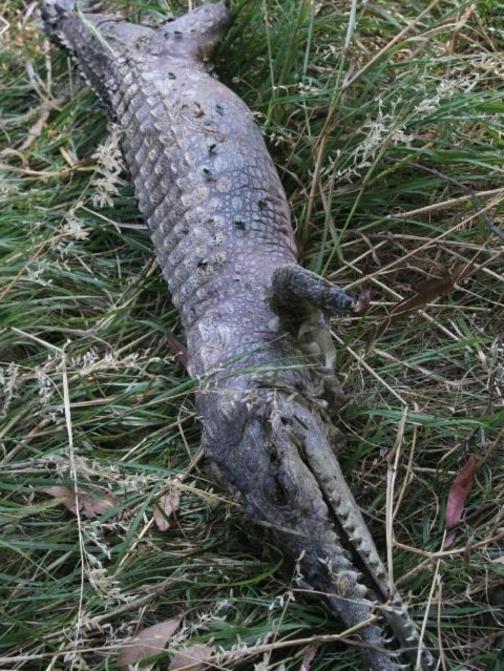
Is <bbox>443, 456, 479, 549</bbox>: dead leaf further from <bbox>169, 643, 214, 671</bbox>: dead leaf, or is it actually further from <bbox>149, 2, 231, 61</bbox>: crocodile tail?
<bbox>149, 2, 231, 61</bbox>: crocodile tail

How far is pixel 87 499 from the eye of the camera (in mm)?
2428

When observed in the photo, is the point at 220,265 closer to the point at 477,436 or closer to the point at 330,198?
the point at 330,198

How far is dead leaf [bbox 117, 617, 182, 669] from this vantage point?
2.08 m

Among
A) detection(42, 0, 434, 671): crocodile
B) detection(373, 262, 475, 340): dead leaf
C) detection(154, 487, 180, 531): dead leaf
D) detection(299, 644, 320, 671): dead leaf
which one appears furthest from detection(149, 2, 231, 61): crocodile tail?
detection(299, 644, 320, 671): dead leaf

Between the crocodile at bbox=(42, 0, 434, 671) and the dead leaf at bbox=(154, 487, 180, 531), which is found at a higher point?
the crocodile at bbox=(42, 0, 434, 671)

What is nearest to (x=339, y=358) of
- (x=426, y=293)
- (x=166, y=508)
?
(x=426, y=293)

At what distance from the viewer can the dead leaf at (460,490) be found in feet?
7.39

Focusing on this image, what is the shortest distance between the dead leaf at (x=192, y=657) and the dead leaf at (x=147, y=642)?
44 mm

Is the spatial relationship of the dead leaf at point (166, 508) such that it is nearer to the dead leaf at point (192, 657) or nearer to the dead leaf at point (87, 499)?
the dead leaf at point (87, 499)

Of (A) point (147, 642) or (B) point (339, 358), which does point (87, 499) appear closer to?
(A) point (147, 642)

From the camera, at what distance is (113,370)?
278 cm

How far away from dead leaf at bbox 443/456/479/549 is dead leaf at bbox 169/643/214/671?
65cm

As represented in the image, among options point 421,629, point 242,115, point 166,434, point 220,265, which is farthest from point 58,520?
point 242,115

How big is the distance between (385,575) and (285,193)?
1.37m
